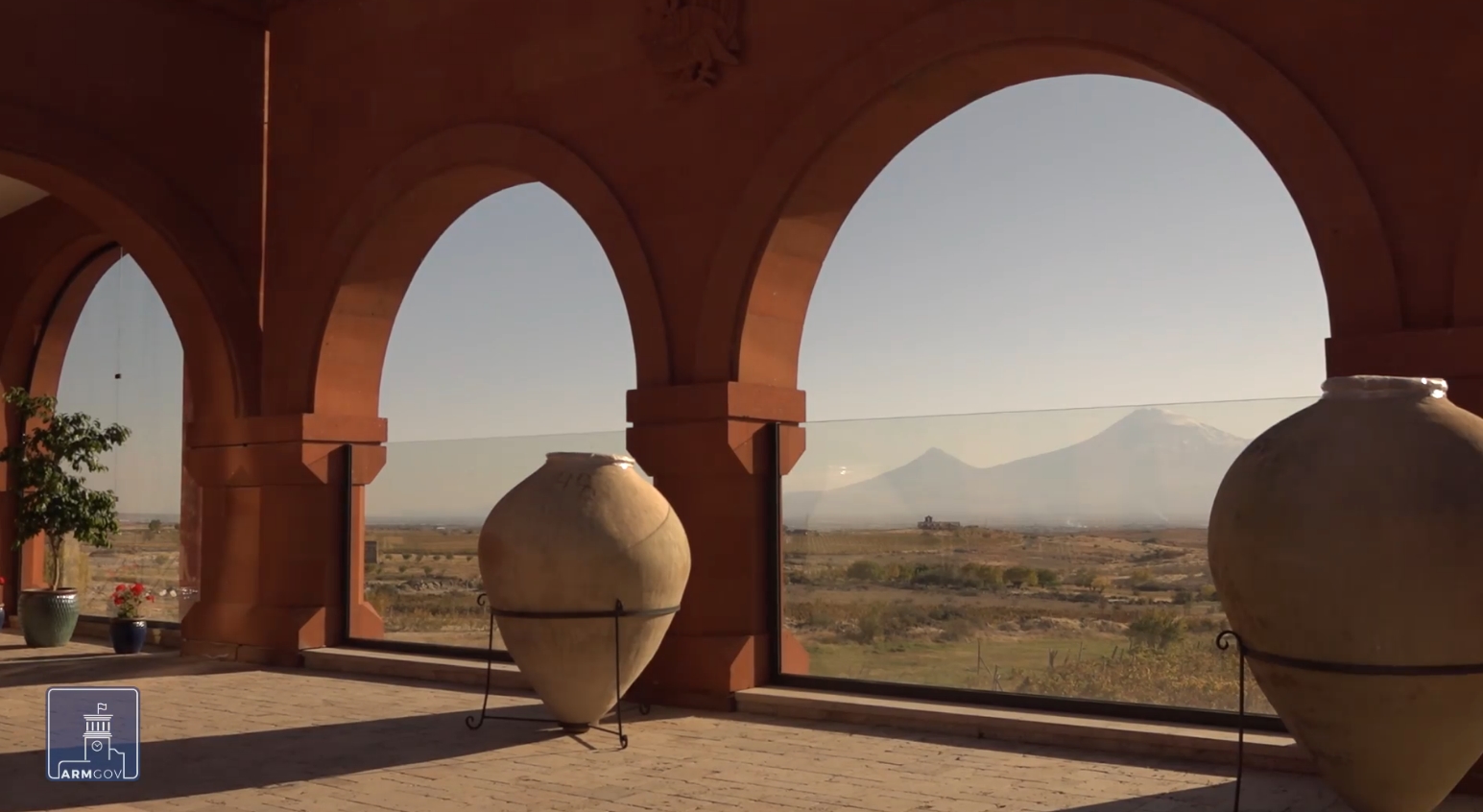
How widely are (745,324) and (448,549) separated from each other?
5311mm

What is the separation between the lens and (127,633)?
11000 mm

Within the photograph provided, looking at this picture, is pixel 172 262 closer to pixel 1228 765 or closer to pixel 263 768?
pixel 263 768

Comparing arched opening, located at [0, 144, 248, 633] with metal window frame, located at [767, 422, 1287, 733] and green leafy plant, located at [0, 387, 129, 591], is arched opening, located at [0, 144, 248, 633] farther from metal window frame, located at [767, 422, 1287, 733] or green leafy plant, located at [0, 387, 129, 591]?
metal window frame, located at [767, 422, 1287, 733]

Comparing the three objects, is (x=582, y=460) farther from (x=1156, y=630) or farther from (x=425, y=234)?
(x=425, y=234)

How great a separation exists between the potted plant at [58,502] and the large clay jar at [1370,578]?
421 inches

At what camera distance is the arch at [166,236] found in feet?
31.3

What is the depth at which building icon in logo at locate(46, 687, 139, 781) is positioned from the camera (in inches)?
231

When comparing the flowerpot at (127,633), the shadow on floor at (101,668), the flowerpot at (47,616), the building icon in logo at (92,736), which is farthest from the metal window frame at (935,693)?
the flowerpot at (47,616)

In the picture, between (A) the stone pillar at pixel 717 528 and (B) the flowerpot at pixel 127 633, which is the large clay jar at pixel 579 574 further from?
(B) the flowerpot at pixel 127 633

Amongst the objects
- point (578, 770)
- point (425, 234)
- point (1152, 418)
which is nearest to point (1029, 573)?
point (1152, 418)

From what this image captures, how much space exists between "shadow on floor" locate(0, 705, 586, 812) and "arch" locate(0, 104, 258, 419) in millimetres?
4318

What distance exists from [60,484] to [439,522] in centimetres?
374

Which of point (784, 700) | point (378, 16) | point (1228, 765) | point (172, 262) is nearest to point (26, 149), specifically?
point (172, 262)

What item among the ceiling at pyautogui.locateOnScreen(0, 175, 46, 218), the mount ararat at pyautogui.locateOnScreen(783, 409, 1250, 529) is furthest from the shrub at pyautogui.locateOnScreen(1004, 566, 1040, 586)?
the ceiling at pyautogui.locateOnScreen(0, 175, 46, 218)
